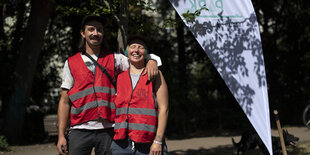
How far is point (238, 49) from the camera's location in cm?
450

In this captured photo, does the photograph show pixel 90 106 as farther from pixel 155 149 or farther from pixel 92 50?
pixel 155 149

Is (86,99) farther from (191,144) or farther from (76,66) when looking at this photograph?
(191,144)

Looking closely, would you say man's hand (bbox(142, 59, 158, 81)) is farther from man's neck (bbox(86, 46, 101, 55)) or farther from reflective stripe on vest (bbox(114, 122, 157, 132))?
man's neck (bbox(86, 46, 101, 55))

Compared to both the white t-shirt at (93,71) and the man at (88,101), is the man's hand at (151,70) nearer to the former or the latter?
the man at (88,101)

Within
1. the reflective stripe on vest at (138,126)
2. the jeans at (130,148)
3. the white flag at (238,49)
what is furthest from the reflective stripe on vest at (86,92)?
the white flag at (238,49)

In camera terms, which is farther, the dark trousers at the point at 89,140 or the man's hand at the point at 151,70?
the dark trousers at the point at 89,140

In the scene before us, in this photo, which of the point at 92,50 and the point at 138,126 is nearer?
the point at 138,126

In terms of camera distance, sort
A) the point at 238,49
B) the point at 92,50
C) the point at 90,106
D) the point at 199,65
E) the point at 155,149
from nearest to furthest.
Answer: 1. the point at 155,149
2. the point at 90,106
3. the point at 92,50
4. the point at 238,49
5. the point at 199,65

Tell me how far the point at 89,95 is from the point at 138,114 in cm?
47

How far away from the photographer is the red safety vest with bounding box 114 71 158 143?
10.0 ft

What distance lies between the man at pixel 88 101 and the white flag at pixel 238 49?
132 centimetres

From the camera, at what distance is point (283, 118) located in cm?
1584

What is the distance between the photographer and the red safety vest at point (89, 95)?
10.5 ft

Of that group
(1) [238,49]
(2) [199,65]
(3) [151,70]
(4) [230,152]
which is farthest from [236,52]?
(2) [199,65]
